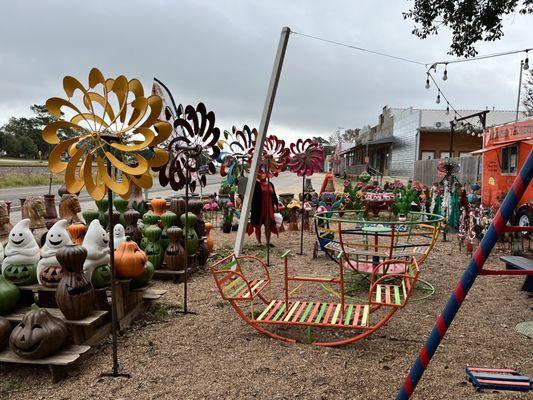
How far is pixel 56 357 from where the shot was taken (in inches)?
122

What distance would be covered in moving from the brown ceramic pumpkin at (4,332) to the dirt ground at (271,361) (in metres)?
0.21

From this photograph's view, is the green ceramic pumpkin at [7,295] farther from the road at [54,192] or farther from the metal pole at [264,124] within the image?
the road at [54,192]

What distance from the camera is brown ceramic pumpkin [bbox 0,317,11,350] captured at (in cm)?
319

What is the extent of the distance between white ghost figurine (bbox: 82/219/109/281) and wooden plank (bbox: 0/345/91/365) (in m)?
0.67

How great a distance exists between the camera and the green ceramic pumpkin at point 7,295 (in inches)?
135

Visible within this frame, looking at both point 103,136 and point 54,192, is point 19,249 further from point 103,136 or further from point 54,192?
point 54,192

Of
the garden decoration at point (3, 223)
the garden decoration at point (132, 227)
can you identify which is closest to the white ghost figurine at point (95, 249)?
the garden decoration at point (132, 227)

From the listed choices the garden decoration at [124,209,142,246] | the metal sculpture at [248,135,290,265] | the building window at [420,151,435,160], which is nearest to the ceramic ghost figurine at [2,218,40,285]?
the garden decoration at [124,209,142,246]

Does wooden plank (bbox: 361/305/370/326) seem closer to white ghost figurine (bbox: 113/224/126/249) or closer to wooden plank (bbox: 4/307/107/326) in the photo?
wooden plank (bbox: 4/307/107/326)

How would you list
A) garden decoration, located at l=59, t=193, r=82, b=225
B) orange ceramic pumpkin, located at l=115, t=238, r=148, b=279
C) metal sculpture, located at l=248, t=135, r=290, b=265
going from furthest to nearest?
metal sculpture, located at l=248, t=135, r=290, b=265 < garden decoration, located at l=59, t=193, r=82, b=225 < orange ceramic pumpkin, located at l=115, t=238, r=148, b=279

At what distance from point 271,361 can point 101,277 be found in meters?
1.69

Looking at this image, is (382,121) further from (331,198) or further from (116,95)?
(116,95)

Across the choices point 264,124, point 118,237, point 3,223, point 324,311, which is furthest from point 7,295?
point 264,124

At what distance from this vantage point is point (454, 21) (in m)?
6.98
